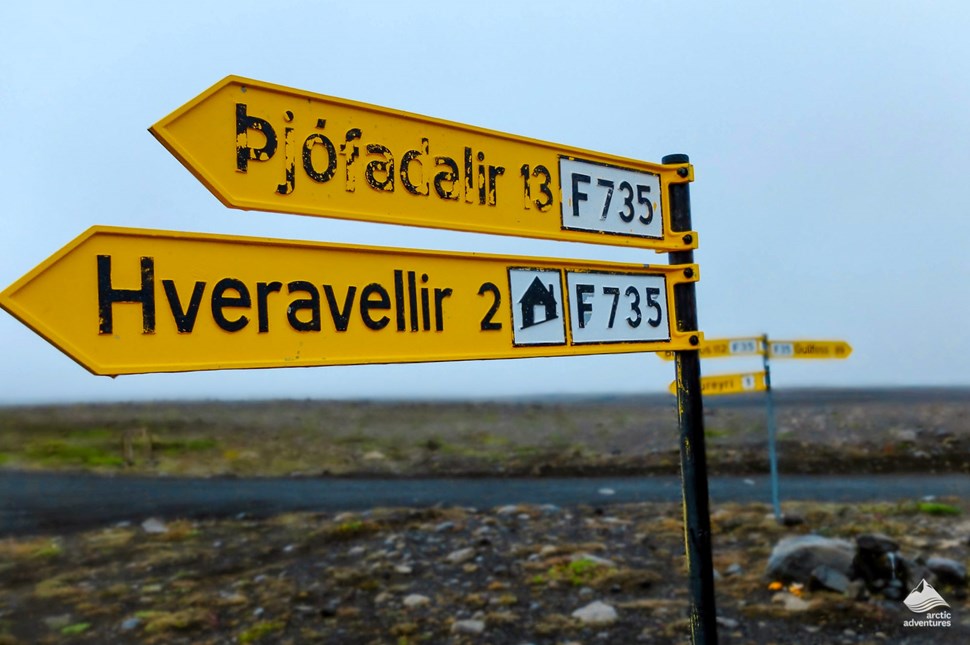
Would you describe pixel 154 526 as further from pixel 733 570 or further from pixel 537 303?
pixel 537 303

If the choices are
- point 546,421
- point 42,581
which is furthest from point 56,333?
point 546,421

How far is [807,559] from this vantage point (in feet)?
19.0

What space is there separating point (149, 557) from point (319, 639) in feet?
11.0

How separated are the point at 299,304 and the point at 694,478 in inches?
72.5

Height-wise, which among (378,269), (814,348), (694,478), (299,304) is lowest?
(694,478)

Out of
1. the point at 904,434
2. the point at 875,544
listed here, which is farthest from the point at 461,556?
the point at 904,434

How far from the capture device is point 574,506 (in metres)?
9.34

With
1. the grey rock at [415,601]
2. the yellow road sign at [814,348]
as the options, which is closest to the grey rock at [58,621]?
the grey rock at [415,601]

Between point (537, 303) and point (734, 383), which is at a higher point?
point (537, 303)

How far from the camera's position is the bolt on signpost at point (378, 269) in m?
1.94

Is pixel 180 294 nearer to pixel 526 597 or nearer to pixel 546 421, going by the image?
pixel 526 597

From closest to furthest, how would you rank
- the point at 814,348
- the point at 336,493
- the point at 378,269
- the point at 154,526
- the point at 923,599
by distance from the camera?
the point at 378,269 < the point at 923,599 < the point at 814,348 < the point at 154,526 < the point at 336,493

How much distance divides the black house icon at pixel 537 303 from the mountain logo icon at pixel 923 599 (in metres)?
4.23

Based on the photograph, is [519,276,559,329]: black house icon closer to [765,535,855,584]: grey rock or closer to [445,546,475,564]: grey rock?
[765,535,855,584]: grey rock
